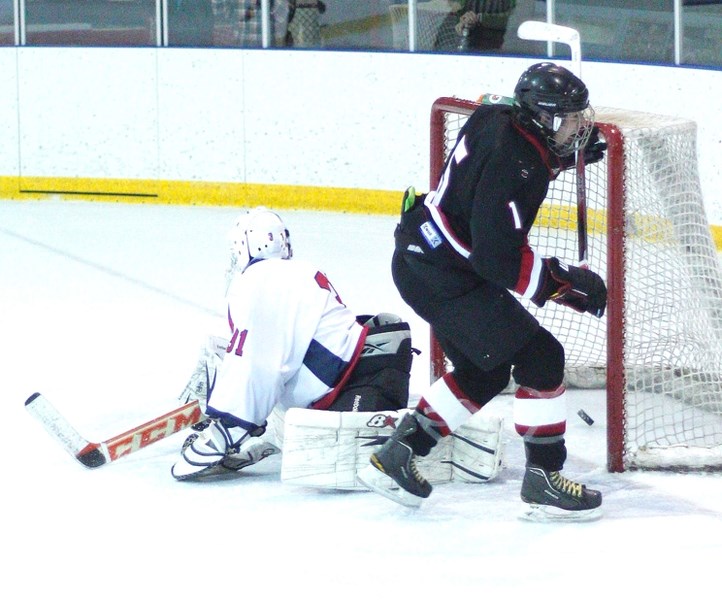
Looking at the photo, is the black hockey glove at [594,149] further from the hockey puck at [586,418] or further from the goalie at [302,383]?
the hockey puck at [586,418]

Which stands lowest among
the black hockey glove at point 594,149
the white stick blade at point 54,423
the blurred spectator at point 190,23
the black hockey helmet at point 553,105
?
the white stick blade at point 54,423

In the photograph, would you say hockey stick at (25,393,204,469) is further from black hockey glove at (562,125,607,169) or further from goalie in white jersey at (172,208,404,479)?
black hockey glove at (562,125,607,169)

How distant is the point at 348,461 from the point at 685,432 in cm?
101

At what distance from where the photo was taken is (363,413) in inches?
130

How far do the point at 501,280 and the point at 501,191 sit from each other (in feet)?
0.62

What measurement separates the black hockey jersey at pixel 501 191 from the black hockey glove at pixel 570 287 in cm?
3

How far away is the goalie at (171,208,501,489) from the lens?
129 inches

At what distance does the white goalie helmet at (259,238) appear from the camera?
3408mm

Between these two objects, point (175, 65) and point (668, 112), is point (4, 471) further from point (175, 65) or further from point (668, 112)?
point (175, 65)

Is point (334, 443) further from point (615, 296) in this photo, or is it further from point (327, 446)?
point (615, 296)

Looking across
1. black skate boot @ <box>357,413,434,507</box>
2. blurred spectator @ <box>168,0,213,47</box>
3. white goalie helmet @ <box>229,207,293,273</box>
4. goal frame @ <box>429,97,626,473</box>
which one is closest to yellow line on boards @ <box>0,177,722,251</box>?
blurred spectator @ <box>168,0,213,47</box>

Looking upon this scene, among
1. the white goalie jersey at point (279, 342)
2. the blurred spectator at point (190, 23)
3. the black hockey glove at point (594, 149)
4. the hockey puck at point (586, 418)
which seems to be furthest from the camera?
the blurred spectator at point (190, 23)

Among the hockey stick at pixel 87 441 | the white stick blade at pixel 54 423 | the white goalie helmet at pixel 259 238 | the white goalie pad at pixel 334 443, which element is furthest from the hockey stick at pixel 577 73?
the white stick blade at pixel 54 423

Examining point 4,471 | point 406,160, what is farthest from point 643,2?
point 4,471
